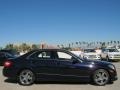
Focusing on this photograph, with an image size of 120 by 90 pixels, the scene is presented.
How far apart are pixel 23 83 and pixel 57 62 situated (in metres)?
1.68

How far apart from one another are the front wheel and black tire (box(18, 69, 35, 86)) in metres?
2.63

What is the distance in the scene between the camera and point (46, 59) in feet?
40.7

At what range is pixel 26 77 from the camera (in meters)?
12.4

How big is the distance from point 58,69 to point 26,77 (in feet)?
4.58

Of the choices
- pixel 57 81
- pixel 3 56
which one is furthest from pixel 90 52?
pixel 57 81

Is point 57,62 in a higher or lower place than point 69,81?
higher

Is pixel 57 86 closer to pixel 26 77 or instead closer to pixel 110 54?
pixel 26 77

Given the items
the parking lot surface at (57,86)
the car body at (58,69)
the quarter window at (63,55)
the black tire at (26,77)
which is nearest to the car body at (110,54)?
the parking lot surface at (57,86)

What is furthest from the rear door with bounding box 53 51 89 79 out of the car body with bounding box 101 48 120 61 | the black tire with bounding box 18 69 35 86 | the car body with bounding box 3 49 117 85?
the car body with bounding box 101 48 120 61

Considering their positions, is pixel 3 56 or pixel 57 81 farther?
pixel 3 56

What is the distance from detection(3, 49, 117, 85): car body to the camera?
12180 millimetres

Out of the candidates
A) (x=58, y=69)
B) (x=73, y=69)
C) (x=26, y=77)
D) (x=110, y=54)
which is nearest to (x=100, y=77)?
(x=73, y=69)

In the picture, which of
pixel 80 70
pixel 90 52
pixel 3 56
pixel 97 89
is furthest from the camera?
pixel 90 52

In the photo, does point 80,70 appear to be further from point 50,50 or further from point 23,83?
point 23,83
